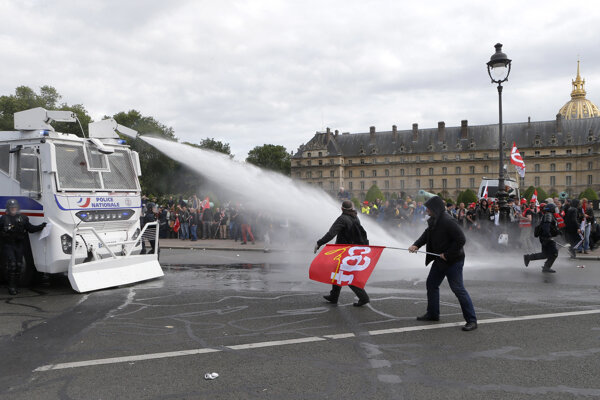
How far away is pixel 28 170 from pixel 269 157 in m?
100

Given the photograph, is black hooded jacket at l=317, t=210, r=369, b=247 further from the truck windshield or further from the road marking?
the truck windshield

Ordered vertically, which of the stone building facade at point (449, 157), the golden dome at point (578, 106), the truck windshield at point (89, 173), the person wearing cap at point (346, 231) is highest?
the golden dome at point (578, 106)

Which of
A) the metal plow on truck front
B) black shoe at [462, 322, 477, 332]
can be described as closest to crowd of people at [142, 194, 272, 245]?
the metal plow on truck front

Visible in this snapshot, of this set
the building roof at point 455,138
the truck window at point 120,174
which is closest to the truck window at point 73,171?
the truck window at point 120,174

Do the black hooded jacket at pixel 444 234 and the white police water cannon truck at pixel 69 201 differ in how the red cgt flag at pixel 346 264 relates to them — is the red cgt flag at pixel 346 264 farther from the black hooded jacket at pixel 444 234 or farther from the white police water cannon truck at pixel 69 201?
the white police water cannon truck at pixel 69 201

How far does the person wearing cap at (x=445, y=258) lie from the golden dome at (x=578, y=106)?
150m

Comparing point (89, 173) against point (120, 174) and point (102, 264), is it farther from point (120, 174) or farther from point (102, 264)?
point (102, 264)

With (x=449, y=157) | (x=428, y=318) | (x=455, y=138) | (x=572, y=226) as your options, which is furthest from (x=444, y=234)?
(x=455, y=138)

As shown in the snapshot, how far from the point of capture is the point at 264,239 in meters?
18.7

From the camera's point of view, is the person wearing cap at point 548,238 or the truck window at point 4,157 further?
the person wearing cap at point 548,238

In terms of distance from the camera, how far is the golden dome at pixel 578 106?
136375 mm

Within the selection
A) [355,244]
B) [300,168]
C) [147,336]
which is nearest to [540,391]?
[355,244]

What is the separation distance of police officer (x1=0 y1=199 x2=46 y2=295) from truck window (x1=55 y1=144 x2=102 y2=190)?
90 cm

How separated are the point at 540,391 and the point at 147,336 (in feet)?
14.8
